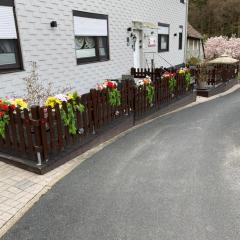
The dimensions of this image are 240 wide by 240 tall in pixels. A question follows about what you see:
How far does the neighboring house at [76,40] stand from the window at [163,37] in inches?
2.6

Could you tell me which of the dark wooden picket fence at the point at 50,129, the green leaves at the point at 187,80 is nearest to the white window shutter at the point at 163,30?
the green leaves at the point at 187,80

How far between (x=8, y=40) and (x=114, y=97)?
324 centimetres

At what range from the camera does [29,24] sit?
7.93 metres

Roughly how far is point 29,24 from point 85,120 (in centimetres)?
377

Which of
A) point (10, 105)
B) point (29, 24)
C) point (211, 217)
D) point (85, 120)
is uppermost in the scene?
point (29, 24)

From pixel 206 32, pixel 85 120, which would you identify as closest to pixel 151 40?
pixel 85 120

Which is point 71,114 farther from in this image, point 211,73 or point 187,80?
point 211,73

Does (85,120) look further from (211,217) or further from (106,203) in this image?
(211,217)

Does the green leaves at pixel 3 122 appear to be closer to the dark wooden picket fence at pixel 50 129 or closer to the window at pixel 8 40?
the dark wooden picket fence at pixel 50 129

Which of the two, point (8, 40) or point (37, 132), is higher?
point (8, 40)

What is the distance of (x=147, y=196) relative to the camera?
4.19 meters

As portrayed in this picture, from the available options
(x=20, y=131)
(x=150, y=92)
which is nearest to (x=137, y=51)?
(x=150, y=92)

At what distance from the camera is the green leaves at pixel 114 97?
6.77 metres

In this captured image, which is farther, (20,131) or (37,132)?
(20,131)
